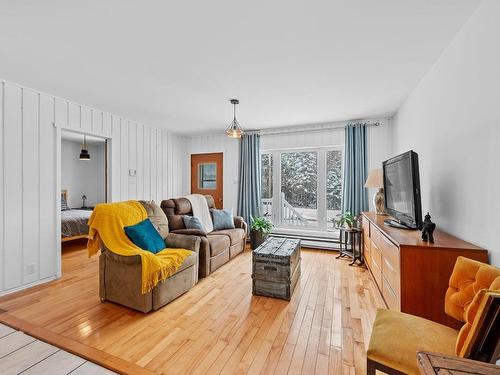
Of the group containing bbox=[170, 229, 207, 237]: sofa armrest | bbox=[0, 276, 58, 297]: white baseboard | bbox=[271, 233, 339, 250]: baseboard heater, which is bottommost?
bbox=[0, 276, 58, 297]: white baseboard

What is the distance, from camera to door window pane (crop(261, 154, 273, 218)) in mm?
5086

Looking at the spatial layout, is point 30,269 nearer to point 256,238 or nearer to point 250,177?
point 256,238

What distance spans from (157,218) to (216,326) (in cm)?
157

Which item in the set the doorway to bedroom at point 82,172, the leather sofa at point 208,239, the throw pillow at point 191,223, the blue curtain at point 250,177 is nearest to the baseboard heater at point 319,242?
the blue curtain at point 250,177

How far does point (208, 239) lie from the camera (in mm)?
3336

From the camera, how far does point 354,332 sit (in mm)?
2035


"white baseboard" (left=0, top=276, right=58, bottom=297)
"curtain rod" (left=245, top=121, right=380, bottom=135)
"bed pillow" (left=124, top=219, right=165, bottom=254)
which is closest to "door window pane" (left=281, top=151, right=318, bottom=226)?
"curtain rod" (left=245, top=121, right=380, bottom=135)

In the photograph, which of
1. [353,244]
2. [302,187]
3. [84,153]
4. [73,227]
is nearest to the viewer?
[353,244]

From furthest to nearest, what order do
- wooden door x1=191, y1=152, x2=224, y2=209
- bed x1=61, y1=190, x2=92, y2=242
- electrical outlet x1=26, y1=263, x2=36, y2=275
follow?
1. wooden door x1=191, y1=152, x2=224, y2=209
2. bed x1=61, y1=190, x2=92, y2=242
3. electrical outlet x1=26, y1=263, x2=36, y2=275

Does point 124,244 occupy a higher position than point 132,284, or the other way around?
point 124,244

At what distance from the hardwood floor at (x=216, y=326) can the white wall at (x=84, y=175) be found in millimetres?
4063

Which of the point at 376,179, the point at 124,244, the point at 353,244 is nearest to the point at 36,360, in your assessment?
the point at 124,244

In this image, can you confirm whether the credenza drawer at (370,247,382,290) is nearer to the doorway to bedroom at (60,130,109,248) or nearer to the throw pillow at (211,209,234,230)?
the throw pillow at (211,209,234,230)

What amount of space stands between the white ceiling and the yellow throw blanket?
4.96 ft
